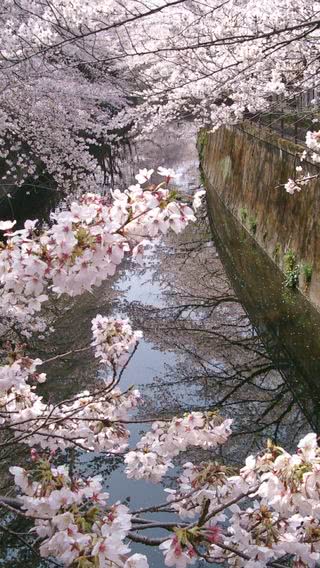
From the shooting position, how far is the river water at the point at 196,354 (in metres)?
7.87

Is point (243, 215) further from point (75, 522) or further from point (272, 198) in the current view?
point (75, 522)

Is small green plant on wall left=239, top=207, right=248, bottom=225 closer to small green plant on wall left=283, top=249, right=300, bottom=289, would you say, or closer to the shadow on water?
the shadow on water

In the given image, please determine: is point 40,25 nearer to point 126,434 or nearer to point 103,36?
point 126,434

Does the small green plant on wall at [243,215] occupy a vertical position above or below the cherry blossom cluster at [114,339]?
above

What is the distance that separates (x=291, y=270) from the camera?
1201 cm

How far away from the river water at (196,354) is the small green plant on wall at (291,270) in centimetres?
31

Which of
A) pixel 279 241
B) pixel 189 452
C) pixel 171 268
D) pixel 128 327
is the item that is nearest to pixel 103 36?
pixel 171 268

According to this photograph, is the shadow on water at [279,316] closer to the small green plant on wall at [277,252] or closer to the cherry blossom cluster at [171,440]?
the small green plant on wall at [277,252]

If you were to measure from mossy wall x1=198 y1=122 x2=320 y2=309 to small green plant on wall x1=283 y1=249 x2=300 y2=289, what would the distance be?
0.02 meters

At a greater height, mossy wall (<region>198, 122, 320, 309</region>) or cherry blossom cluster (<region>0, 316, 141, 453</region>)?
mossy wall (<region>198, 122, 320, 309</region>)

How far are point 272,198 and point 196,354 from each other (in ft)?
16.2

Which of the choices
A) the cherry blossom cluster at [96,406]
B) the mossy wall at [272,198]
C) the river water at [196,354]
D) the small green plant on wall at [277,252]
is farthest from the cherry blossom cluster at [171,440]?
the small green plant on wall at [277,252]

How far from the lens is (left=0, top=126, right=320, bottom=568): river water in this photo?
787 centimetres

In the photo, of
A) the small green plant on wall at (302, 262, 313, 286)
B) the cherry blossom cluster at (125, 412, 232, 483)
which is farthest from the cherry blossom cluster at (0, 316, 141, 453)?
the small green plant on wall at (302, 262, 313, 286)
